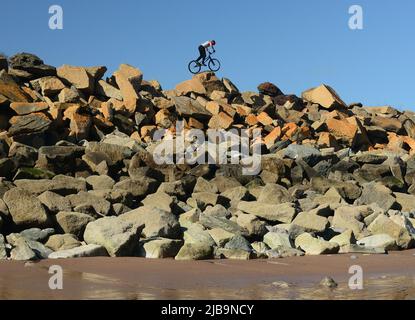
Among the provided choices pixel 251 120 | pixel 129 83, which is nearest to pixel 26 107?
pixel 129 83

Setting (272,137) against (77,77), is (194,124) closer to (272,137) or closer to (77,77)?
(272,137)

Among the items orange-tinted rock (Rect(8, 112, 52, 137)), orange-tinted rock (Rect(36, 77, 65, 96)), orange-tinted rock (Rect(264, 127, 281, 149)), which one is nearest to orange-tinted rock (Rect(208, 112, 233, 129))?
orange-tinted rock (Rect(264, 127, 281, 149))

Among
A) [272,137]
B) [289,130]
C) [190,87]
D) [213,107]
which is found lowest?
[272,137]

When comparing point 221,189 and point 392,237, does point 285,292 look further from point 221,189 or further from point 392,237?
point 221,189

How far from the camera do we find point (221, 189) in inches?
581

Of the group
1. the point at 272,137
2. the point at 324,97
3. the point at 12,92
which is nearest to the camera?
the point at 12,92

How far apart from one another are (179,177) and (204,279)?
7.12 m

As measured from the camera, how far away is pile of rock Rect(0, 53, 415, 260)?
1045cm

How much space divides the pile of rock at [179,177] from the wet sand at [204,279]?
543mm

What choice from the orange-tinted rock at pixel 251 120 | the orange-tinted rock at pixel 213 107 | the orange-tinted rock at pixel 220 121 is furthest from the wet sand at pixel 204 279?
the orange-tinted rock at pixel 251 120

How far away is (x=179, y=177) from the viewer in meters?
15.2

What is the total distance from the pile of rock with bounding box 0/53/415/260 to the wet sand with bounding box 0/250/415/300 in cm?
54

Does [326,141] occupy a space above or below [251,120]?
below
